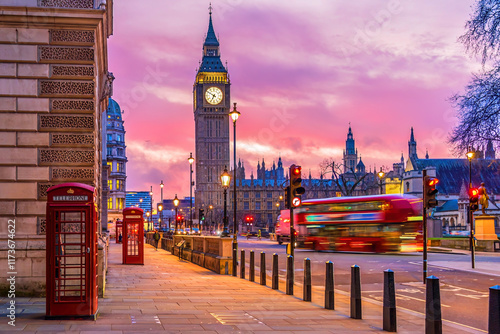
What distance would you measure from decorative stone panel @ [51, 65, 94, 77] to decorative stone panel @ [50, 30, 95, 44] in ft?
1.99

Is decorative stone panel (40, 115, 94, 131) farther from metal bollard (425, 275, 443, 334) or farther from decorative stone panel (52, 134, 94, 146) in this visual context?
metal bollard (425, 275, 443, 334)

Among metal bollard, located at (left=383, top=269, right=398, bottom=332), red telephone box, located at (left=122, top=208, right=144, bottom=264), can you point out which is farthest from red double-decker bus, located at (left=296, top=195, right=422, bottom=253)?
metal bollard, located at (left=383, top=269, right=398, bottom=332)

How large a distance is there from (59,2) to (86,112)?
2.58 m

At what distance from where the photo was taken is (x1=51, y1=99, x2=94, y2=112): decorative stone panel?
13.2 metres

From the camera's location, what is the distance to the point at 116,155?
399 ft

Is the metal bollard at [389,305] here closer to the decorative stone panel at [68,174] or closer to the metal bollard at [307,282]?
the metal bollard at [307,282]

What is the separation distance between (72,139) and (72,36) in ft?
7.53

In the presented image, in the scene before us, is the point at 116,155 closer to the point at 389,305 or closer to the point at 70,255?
the point at 70,255

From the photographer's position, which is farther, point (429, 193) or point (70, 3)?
point (429, 193)

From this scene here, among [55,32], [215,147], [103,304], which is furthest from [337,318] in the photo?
[215,147]

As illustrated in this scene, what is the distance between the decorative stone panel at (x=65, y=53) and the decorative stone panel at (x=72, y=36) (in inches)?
6.9

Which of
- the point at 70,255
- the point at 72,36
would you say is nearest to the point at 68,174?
the point at 72,36

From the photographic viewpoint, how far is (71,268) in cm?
1027

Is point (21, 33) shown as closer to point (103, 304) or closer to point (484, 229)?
point (103, 304)
